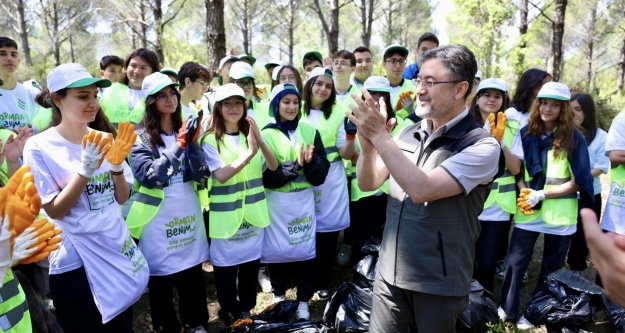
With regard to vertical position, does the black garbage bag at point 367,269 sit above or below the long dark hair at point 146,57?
below

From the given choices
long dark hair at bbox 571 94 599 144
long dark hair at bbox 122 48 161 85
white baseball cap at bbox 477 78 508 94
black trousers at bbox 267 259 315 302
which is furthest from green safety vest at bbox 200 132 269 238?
long dark hair at bbox 571 94 599 144

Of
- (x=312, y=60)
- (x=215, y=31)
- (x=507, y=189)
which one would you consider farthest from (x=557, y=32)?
(x=215, y=31)

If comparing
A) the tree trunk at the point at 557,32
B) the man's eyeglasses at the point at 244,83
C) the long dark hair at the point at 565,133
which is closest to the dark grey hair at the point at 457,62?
the long dark hair at the point at 565,133

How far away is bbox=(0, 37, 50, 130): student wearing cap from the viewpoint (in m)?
3.80

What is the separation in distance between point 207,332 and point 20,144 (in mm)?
1873

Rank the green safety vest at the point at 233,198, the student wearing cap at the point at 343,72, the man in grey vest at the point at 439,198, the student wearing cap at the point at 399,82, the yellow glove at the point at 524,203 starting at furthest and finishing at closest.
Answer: the student wearing cap at the point at 343,72, the student wearing cap at the point at 399,82, the yellow glove at the point at 524,203, the green safety vest at the point at 233,198, the man in grey vest at the point at 439,198

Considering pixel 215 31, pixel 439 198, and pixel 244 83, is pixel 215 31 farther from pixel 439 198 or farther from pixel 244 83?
pixel 439 198

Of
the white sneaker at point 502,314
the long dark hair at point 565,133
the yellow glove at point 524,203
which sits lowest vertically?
the white sneaker at point 502,314

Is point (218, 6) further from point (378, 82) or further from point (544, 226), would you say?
point (544, 226)

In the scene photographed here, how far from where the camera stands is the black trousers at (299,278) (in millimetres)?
3598

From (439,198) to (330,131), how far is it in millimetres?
2130

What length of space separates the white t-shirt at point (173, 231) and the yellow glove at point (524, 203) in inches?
99.7

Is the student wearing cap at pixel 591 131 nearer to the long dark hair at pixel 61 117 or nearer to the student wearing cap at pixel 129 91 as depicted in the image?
the long dark hair at pixel 61 117

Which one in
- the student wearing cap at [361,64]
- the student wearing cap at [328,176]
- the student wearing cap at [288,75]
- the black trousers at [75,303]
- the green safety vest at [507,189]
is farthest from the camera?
the student wearing cap at [361,64]
